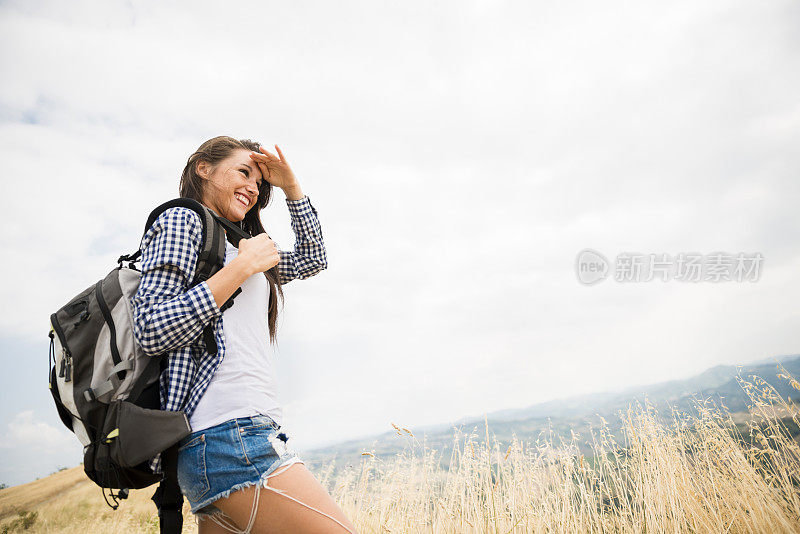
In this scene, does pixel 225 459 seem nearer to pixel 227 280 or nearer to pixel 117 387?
pixel 117 387

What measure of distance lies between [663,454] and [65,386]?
15.8 feet

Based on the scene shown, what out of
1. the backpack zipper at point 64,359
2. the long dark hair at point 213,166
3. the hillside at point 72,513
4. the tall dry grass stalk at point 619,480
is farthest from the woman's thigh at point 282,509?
the hillside at point 72,513

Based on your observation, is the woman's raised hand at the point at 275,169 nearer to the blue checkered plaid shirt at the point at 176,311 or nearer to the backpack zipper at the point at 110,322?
the blue checkered plaid shirt at the point at 176,311

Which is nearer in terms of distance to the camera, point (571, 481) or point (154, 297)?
point (154, 297)

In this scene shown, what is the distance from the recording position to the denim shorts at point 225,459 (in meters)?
1.27

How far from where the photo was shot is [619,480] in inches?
175

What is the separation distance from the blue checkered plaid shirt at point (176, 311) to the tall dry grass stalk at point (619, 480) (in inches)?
104

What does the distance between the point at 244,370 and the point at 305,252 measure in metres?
0.99

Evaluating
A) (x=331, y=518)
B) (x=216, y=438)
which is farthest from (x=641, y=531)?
(x=216, y=438)

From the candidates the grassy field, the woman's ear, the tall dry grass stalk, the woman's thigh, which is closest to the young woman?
the woman's thigh

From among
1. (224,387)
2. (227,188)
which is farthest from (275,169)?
(224,387)

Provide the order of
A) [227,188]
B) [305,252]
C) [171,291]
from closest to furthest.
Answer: [171,291] → [227,188] → [305,252]

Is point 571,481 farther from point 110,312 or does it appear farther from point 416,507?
point 110,312

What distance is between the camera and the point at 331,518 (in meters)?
1.27
